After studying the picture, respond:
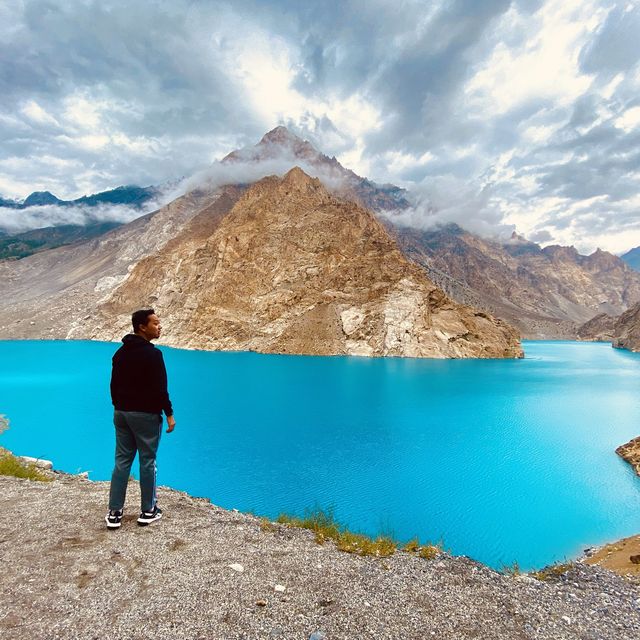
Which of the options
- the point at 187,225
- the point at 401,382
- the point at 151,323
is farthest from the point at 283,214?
the point at 151,323

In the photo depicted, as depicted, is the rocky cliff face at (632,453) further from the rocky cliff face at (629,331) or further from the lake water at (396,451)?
the rocky cliff face at (629,331)

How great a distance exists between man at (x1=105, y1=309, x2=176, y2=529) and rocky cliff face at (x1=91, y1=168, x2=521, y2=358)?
74322 mm

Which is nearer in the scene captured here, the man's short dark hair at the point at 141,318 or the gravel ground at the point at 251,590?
the gravel ground at the point at 251,590

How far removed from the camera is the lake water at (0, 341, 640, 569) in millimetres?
13320

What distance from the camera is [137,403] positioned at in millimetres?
6199

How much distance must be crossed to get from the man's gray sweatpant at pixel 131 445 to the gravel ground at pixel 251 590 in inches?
25.7

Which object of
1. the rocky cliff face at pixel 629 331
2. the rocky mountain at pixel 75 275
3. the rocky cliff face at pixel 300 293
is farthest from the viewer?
the rocky cliff face at pixel 629 331

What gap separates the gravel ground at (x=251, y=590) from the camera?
4.18 m

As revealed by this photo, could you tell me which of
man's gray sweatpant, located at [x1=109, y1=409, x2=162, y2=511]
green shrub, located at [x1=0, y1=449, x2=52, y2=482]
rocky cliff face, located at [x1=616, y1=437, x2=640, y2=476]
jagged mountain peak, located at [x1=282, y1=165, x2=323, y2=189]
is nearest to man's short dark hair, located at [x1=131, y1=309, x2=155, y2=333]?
man's gray sweatpant, located at [x1=109, y1=409, x2=162, y2=511]

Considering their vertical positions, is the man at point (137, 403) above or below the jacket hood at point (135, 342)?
below

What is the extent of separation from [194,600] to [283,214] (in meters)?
108

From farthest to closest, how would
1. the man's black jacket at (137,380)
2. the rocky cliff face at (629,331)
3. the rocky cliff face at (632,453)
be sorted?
the rocky cliff face at (629,331) → the rocky cliff face at (632,453) → the man's black jacket at (137,380)

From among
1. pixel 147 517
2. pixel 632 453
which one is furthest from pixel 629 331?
pixel 147 517

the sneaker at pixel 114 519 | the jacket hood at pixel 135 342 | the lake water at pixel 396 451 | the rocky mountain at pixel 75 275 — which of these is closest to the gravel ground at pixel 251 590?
the sneaker at pixel 114 519
